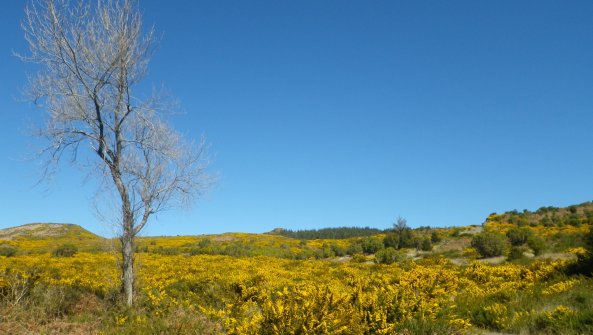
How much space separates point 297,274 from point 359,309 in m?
11.8

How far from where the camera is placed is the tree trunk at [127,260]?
10.8 meters

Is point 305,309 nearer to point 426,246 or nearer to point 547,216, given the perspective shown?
point 426,246

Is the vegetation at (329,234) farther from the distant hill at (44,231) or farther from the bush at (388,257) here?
the bush at (388,257)

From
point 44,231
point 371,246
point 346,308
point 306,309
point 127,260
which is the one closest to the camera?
point 306,309

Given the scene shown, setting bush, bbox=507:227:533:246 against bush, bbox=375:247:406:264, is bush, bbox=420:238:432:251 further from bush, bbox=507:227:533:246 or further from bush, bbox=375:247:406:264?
bush, bbox=375:247:406:264

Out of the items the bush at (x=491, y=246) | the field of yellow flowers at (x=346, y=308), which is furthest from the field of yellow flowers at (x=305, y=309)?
the bush at (x=491, y=246)

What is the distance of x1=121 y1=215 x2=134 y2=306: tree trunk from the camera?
35.4 feet

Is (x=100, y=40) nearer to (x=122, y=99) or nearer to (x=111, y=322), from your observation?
(x=122, y=99)

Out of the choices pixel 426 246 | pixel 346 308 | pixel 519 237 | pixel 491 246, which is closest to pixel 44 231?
pixel 426 246

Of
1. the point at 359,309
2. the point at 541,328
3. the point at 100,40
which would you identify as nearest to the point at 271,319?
the point at 359,309

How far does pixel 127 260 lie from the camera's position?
1094cm

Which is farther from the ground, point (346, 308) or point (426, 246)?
point (426, 246)

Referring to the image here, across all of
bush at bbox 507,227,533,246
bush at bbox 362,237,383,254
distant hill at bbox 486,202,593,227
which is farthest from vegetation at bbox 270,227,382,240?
bush at bbox 507,227,533,246

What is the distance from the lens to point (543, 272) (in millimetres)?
14523
